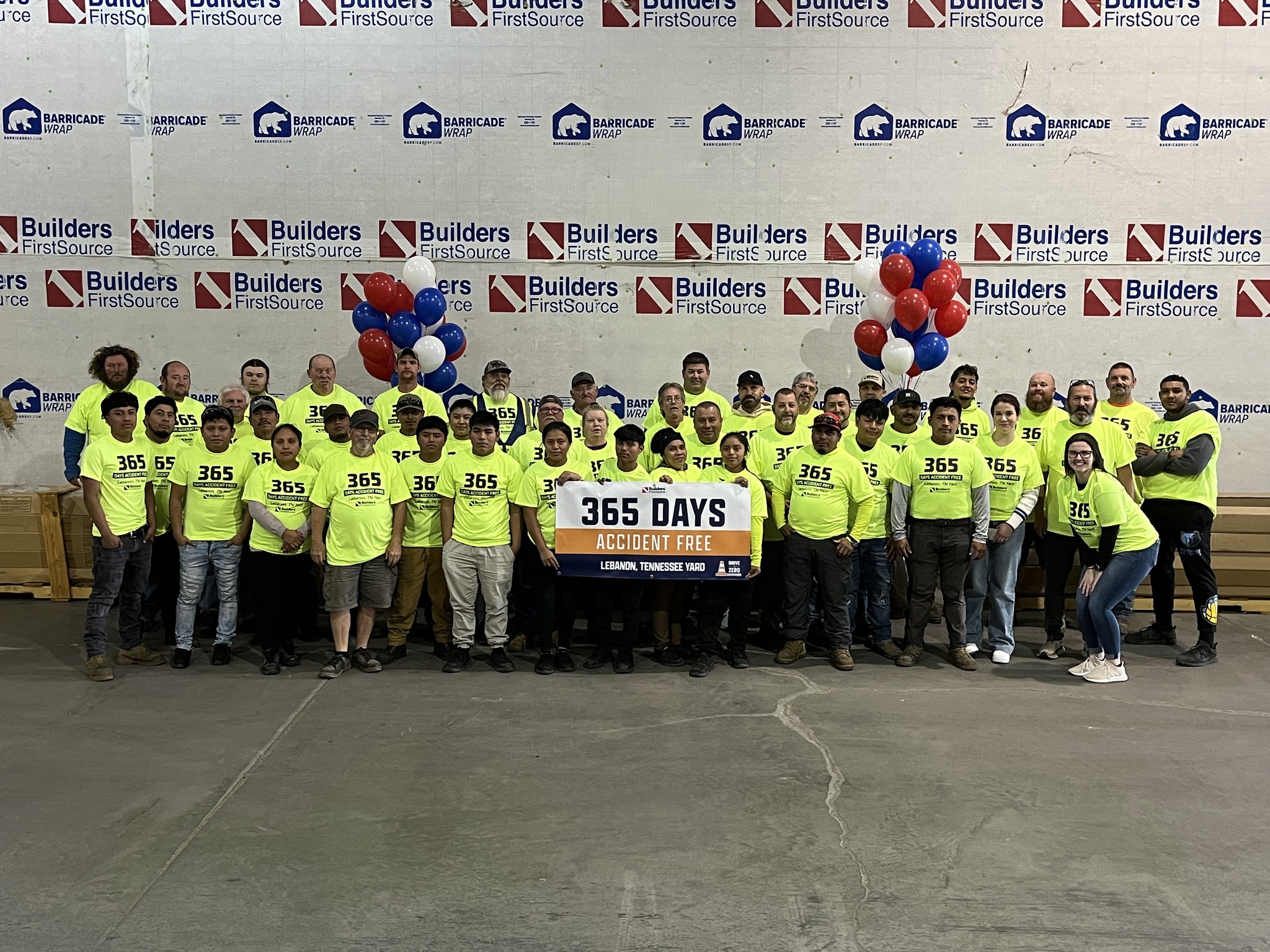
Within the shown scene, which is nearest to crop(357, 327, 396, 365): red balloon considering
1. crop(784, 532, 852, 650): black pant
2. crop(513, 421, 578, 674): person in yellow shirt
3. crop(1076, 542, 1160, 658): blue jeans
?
crop(513, 421, 578, 674): person in yellow shirt

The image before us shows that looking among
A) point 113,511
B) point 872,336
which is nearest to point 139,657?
point 113,511

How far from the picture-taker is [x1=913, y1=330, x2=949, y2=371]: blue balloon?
8.53m

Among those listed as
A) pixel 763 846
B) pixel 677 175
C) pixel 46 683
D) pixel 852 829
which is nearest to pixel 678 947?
pixel 763 846

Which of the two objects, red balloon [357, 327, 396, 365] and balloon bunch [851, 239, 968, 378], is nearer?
balloon bunch [851, 239, 968, 378]

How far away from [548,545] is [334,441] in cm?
165

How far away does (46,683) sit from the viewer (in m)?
6.64

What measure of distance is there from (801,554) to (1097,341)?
4.42 metres

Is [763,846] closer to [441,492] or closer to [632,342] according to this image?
[441,492]

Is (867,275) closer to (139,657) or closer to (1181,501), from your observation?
(1181,501)

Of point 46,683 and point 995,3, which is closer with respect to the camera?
point 46,683

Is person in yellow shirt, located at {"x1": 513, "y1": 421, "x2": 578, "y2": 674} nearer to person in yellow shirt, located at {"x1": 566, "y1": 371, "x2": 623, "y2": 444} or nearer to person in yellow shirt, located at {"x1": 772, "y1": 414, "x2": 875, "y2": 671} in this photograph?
person in yellow shirt, located at {"x1": 566, "y1": 371, "x2": 623, "y2": 444}

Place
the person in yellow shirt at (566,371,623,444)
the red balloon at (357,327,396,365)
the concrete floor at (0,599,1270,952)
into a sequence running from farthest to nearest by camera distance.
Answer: the red balloon at (357,327,396,365) → the person in yellow shirt at (566,371,623,444) → the concrete floor at (0,599,1270,952)

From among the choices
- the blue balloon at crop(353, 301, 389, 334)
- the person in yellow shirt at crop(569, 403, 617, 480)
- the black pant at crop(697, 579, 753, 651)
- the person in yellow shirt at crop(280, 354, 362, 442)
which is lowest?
the black pant at crop(697, 579, 753, 651)

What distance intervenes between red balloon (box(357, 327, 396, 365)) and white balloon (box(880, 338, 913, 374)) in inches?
165
